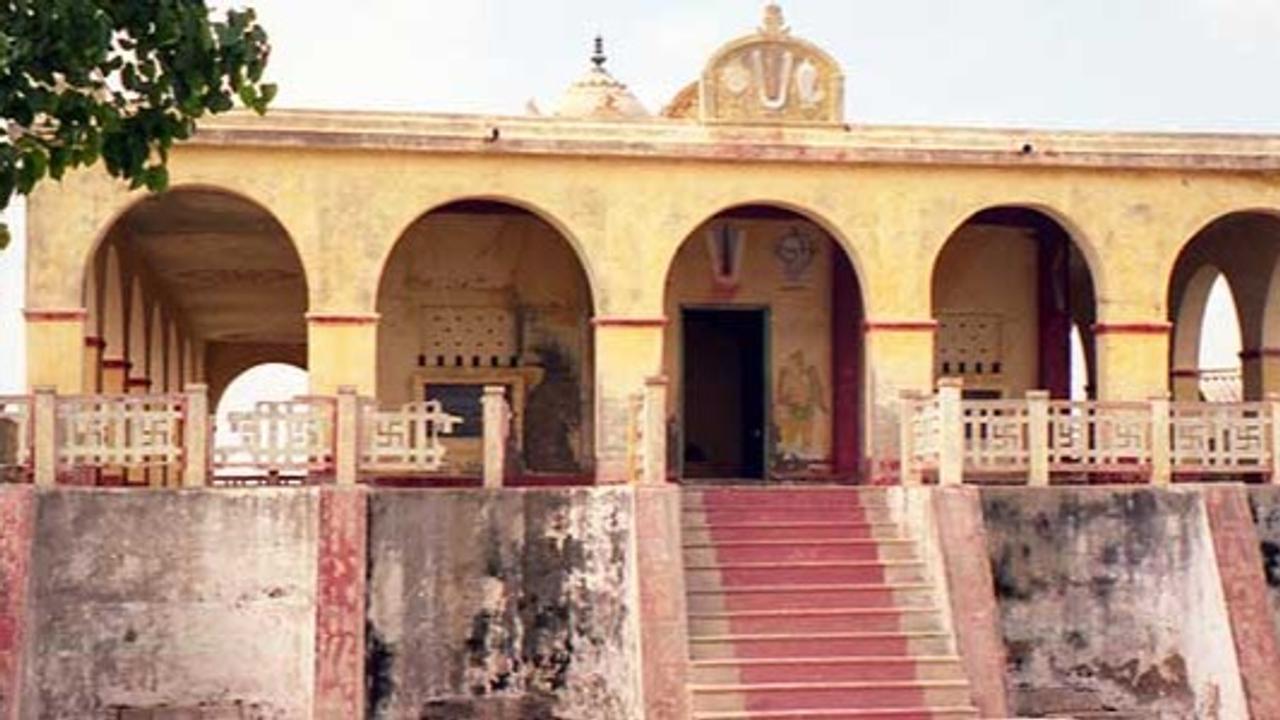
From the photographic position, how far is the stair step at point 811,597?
14891 mm

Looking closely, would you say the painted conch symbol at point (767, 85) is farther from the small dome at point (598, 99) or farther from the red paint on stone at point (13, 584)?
the red paint on stone at point (13, 584)

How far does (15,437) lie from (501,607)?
4.10m

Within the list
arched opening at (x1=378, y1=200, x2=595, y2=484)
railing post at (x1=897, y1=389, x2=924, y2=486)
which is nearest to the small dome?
arched opening at (x1=378, y1=200, x2=595, y2=484)

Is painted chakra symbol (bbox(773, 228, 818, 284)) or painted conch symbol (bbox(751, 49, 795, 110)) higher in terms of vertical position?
painted conch symbol (bbox(751, 49, 795, 110))

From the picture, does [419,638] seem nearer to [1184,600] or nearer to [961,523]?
[961,523]

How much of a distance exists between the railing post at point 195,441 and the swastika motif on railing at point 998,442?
6.34 metres

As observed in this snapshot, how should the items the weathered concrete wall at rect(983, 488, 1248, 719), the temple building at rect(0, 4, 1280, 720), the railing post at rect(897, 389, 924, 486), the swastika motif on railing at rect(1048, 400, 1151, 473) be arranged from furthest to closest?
the swastika motif on railing at rect(1048, 400, 1151, 473) < the railing post at rect(897, 389, 924, 486) < the weathered concrete wall at rect(983, 488, 1248, 719) < the temple building at rect(0, 4, 1280, 720)

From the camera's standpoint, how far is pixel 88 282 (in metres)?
17.0

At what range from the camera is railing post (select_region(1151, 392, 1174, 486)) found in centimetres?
1638

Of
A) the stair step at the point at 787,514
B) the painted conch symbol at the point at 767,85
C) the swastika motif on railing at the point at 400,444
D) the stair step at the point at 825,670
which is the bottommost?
the stair step at the point at 825,670

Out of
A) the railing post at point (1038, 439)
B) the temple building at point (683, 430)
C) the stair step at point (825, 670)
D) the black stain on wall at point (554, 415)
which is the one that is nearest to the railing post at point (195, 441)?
the temple building at point (683, 430)

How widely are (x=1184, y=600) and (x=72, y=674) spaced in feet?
29.2

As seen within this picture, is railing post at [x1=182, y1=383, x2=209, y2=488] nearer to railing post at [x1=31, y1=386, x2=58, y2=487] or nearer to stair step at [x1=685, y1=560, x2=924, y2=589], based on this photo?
railing post at [x1=31, y1=386, x2=58, y2=487]

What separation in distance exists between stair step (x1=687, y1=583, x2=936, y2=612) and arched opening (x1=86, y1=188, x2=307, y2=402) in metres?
5.85
